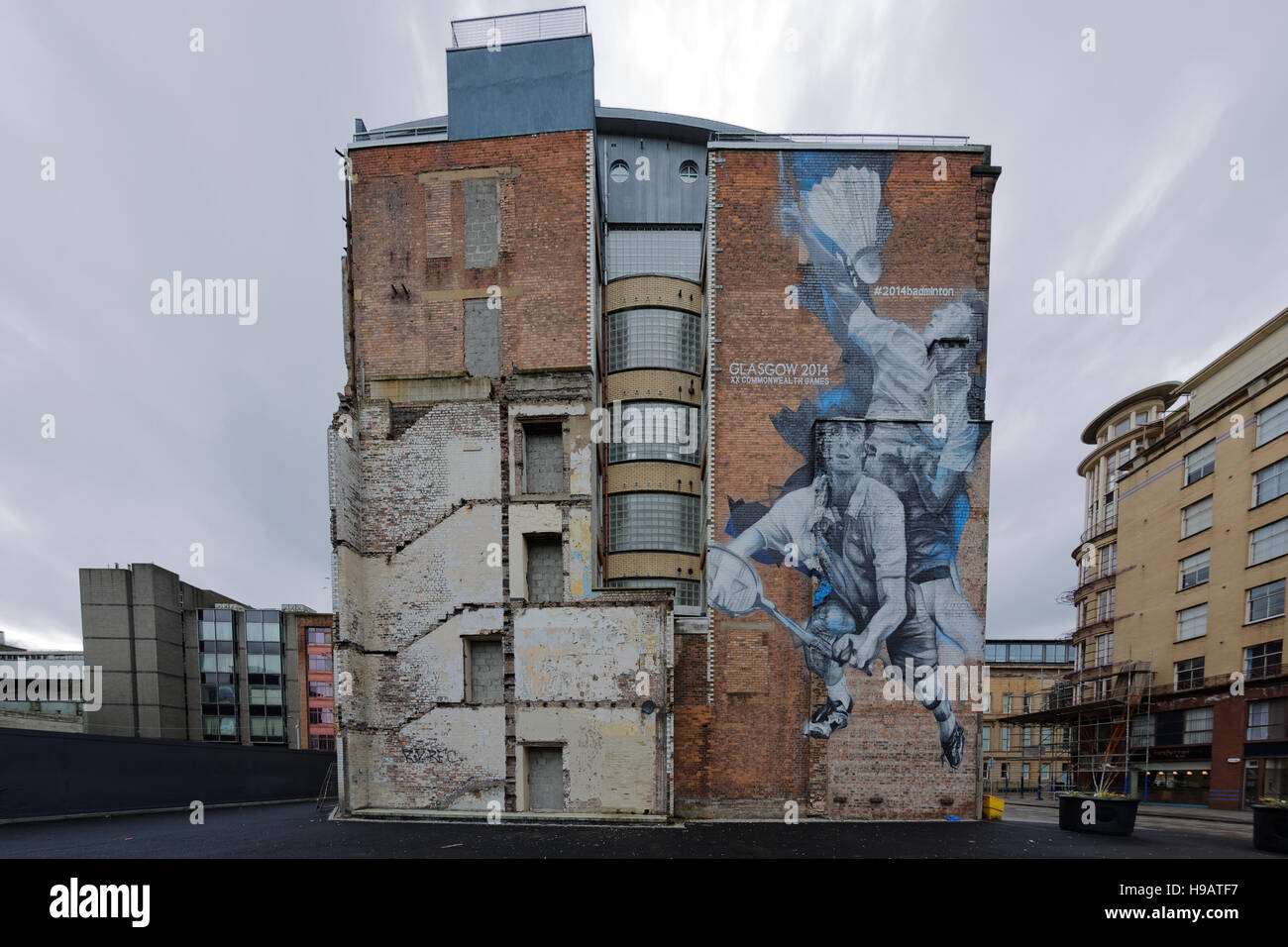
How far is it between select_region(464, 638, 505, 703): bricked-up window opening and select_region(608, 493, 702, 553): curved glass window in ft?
22.3

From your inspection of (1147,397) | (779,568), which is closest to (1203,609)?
(1147,397)

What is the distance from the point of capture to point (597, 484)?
2016 cm

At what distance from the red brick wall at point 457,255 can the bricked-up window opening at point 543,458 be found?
6.90ft

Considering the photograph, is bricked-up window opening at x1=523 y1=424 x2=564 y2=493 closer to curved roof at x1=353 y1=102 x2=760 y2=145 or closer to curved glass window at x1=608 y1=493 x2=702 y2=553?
curved glass window at x1=608 y1=493 x2=702 y2=553

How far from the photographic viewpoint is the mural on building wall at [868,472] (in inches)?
686

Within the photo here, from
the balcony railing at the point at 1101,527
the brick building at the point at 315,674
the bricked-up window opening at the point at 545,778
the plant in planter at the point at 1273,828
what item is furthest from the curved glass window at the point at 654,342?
the balcony railing at the point at 1101,527

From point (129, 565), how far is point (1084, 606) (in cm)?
6966

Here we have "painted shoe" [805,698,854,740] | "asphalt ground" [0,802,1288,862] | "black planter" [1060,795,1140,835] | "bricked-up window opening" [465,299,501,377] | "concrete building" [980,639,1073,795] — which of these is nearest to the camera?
"asphalt ground" [0,802,1288,862]

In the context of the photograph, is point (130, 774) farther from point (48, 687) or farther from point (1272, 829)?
point (48, 687)

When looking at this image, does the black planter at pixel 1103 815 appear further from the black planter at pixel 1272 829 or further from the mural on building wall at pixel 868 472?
the mural on building wall at pixel 868 472

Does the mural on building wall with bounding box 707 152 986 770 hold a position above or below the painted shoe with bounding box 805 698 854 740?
above

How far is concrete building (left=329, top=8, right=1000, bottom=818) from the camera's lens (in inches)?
664

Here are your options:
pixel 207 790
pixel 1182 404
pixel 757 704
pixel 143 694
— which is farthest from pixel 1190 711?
pixel 143 694

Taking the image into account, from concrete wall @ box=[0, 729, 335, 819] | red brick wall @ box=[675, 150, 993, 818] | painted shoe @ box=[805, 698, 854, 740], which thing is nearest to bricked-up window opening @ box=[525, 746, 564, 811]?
red brick wall @ box=[675, 150, 993, 818]
